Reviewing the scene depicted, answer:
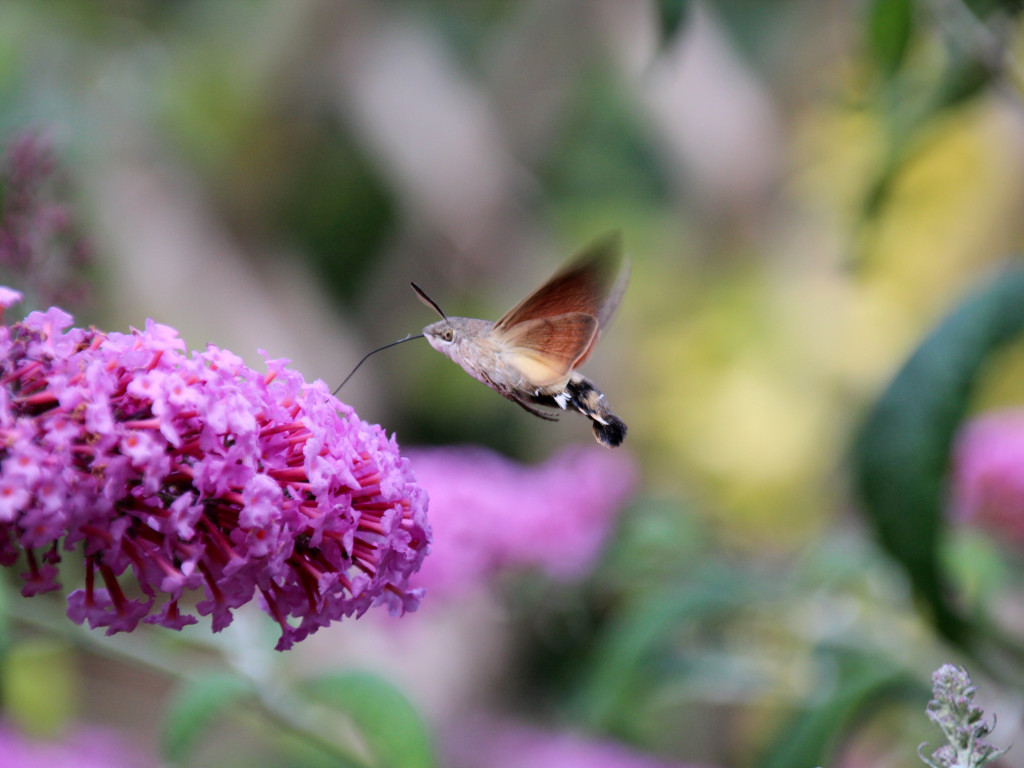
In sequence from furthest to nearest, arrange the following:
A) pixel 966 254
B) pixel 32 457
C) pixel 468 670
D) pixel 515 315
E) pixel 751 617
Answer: pixel 966 254 → pixel 468 670 → pixel 751 617 → pixel 515 315 → pixel 32 457

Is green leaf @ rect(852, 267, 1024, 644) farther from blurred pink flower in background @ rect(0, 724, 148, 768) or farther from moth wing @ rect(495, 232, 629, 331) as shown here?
blurred pink flower in background @ rect(0, 724, 148, 768)

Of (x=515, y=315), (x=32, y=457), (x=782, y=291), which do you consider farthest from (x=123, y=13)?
(x=32, y=457)

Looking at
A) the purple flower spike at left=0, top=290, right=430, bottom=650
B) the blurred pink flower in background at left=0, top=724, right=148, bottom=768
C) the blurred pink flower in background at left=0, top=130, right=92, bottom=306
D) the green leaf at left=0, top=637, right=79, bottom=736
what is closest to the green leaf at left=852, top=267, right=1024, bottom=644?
the purple flower spike at left=0, top=290, right=430, bottom=650

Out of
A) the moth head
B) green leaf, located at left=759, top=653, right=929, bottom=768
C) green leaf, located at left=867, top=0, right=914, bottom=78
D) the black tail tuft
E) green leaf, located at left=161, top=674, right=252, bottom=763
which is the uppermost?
green leaf, located at left=867, top=0, right=914, bottom=78

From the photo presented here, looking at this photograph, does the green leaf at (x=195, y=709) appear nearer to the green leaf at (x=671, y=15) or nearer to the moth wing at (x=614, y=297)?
the moth wing at (x=614, y=297)

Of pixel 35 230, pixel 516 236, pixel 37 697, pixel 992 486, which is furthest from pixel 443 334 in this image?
pixel 516 236

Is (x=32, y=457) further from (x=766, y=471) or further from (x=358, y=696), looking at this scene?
(x=766, y=471)
